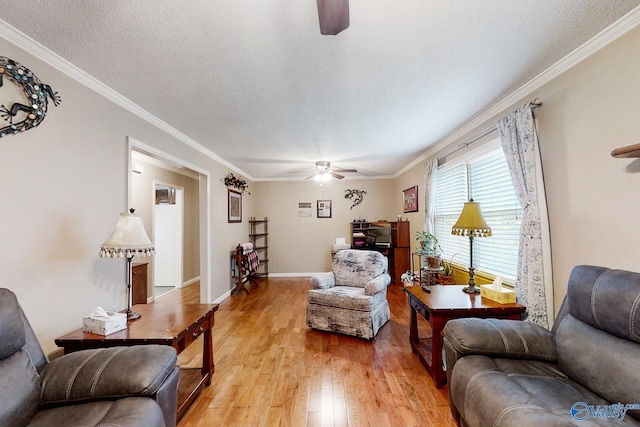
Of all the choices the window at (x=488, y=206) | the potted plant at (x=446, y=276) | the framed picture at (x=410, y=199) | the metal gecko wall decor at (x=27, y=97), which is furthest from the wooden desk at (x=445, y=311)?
the metal gecko wall decor at (x=27, y=97)

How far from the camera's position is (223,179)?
4484 millimetres

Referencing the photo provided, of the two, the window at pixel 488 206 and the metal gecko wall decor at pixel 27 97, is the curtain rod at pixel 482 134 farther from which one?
the metal gecko wall decor at pixel 27 97

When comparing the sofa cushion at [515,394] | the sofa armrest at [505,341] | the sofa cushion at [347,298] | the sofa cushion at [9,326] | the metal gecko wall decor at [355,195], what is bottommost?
the sofa cushion at [347,298]

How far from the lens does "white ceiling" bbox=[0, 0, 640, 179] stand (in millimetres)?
1302

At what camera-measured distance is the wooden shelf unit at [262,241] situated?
19.5 feet

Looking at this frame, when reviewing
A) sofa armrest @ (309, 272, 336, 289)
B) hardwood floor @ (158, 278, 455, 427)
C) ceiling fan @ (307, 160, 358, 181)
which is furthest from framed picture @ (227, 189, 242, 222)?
sofa armrest @ (309, 272, 336, 289)

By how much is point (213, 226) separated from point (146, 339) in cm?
273

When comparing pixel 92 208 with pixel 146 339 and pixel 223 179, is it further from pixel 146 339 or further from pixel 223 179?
pixel 223 179

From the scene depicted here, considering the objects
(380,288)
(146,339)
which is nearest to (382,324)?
(380,288)

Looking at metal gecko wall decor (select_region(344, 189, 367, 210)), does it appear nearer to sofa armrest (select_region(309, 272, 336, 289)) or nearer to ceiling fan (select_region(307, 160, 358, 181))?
ceiling fan (select_region(307, 160, 358, 181))

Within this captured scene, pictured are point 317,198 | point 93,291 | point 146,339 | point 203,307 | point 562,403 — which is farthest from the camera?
point 317,198

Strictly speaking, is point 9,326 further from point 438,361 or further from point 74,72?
point 438,361

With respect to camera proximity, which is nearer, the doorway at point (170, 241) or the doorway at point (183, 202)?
the doorway at point (183, 202)

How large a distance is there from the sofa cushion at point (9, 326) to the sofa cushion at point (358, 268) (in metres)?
2.80
